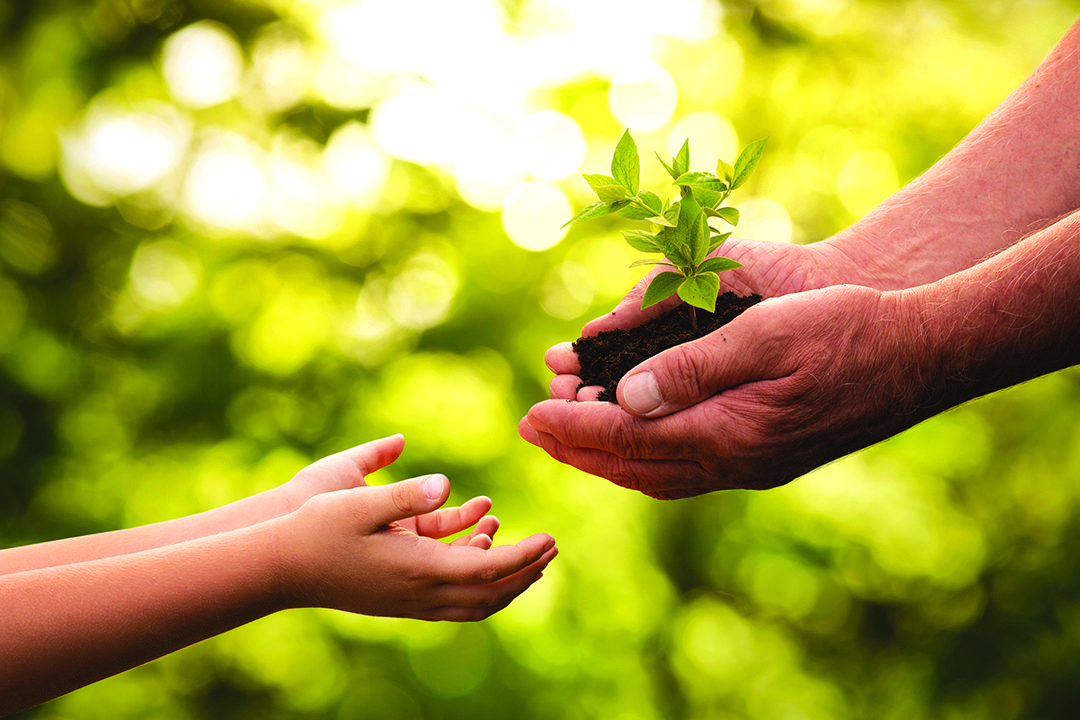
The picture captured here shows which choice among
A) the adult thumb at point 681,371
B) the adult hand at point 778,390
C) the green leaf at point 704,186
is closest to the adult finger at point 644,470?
the adult hand at point 778,390

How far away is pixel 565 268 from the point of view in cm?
166

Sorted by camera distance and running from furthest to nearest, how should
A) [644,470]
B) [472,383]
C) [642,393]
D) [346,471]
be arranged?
[472,383]
[346,471]
[644,470]
[642,393]

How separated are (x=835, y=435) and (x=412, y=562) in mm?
539

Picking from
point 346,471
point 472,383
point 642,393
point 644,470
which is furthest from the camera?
point 472,383

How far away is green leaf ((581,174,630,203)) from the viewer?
33.3 inches

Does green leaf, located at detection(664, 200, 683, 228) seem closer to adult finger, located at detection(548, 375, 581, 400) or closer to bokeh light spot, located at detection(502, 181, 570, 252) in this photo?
adult finger, located at detection(548, 375, 581, 400)

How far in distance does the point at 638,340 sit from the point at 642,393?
0.17 meters

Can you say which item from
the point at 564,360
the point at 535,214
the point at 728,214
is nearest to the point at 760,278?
the point at 728,214

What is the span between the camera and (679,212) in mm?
845

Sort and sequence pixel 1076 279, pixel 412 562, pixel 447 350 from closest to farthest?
pixel 1076 279, pixel 412 562, pixel 447 350

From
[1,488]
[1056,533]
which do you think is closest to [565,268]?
[1056,533]

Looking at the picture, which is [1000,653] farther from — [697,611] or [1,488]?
[1,488]

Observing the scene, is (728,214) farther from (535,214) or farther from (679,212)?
(535,214)

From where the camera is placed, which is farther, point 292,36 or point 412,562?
point 292,36
